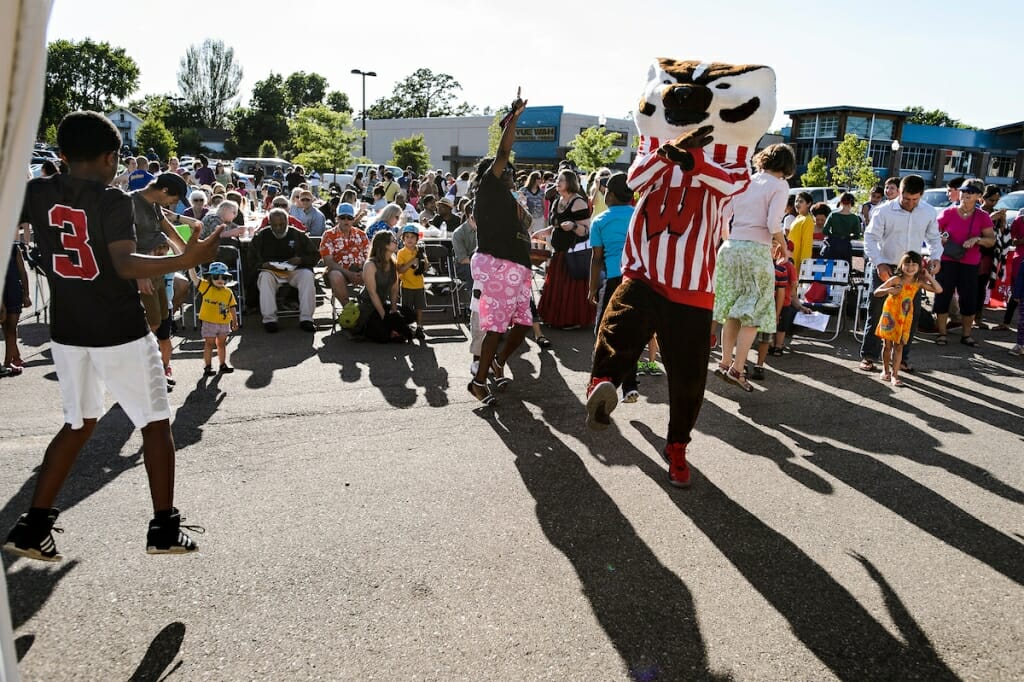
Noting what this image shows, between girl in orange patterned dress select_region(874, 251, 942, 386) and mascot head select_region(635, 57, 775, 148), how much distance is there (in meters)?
3.50

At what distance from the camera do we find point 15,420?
4.98m

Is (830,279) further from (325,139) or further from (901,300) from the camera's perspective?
(325,139)

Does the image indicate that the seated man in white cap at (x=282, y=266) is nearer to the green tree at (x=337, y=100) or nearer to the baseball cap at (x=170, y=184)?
the baseball cap at (x=170, y=184)

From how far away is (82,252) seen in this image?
293cm

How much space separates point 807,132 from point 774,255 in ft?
187

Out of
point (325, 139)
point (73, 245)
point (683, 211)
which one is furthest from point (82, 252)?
point (325, 139)

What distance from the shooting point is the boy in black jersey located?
2910 mm

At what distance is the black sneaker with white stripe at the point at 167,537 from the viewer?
304 centimetres

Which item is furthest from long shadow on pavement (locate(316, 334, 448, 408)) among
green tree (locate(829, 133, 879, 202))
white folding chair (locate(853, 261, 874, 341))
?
green tree (locate(829, 133, 879, 202))

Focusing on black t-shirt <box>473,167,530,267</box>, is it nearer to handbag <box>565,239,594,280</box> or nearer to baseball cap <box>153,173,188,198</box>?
baseball cap <box>153,173,188,198</box>

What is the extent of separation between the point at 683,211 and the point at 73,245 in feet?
10.1

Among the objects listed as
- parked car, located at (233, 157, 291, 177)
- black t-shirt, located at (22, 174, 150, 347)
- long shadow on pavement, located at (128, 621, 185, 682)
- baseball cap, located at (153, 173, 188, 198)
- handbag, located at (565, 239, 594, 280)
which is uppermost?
parked car, located at (233, 157, 291, 177)

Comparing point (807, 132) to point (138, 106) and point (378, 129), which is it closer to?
point (378, 129)

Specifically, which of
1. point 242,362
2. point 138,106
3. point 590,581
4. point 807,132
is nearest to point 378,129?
point 807,132
